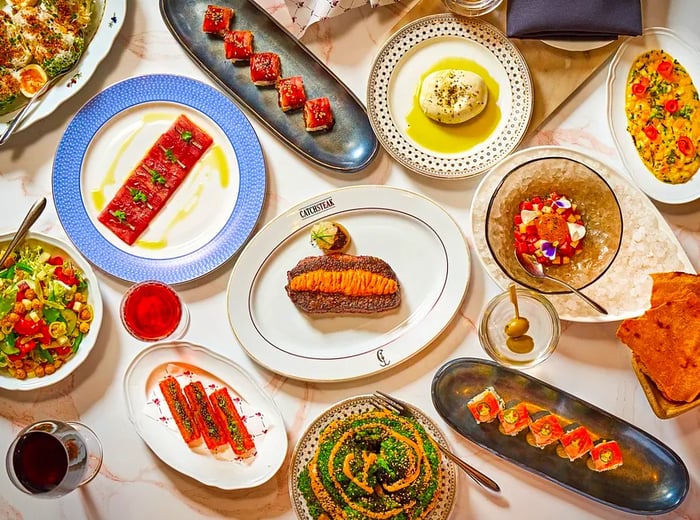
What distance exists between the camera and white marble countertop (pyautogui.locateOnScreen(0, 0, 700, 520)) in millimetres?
3133

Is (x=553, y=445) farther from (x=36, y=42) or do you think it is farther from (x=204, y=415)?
(x=36, y=42)

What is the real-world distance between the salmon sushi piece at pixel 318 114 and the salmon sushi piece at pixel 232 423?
1.35 metres

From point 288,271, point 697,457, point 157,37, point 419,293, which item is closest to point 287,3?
point 157,37

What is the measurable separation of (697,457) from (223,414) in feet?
7.65

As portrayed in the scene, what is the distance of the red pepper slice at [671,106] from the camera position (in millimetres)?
2951

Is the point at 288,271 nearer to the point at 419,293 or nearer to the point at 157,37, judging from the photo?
the point at 419,293

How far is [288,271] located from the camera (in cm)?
312

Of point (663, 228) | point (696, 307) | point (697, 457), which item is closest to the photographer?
point (696, 307)

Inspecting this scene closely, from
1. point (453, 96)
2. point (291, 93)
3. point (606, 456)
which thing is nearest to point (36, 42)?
point (291, 93)

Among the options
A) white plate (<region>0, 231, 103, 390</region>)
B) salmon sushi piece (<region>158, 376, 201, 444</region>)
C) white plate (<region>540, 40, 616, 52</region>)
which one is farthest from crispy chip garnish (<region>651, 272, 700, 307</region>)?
white plate (<region>0, 231, 103, 390</region>)

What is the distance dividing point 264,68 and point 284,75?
0.41 feet

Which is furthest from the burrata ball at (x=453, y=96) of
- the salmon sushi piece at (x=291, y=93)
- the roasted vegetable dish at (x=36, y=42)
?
the roasted vegetable dish at (x=36, y=42)

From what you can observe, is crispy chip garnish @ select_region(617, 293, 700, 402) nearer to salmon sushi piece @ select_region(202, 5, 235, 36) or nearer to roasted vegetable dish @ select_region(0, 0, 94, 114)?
salmon sushi piece @ select_region(202, 5, 235, 36)

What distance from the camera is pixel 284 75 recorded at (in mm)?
3148
